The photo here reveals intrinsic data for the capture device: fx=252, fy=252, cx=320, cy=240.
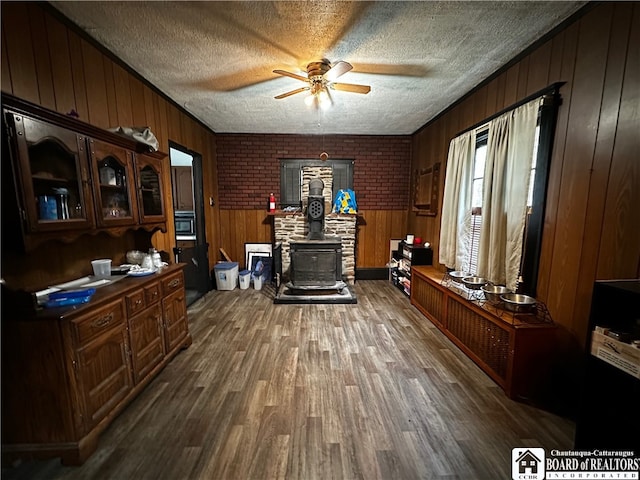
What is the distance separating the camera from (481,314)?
6.74 feet

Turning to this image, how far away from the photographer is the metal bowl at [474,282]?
91.6 inches

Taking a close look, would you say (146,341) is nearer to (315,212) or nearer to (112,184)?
(112,184)

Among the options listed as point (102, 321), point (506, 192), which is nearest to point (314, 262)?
point (506, 192)

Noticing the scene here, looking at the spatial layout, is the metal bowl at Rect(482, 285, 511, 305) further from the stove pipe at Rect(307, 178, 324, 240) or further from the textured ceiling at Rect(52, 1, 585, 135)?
the stove pipe at Rect(307, 178, 324, 240)

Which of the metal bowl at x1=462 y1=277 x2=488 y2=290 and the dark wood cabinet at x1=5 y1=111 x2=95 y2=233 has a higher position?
the dark wood cabinet at x1=5 y1=111 x2=95 y2=233

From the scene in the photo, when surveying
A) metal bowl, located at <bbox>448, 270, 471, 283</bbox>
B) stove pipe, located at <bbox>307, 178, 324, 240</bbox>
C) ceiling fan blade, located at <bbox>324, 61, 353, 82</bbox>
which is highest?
ceiling fan blade, located at <bbox>324, 61, 353, 82</bbox>

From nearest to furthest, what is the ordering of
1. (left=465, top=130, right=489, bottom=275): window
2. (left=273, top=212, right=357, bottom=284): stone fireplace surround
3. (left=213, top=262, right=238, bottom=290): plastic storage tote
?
(left=465, top=130, right=489, bottom=275): window
(left=213, top=262, right=238, bottom=290): plastic storage tote
(left=273, top=212, right=357, bottom=284): stone fireplace surround

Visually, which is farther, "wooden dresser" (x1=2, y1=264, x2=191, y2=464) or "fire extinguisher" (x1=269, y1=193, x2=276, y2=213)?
"fire extinguisher" (x1=269, y1=193, x2=276, y2=213)

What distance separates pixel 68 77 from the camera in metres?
1.69

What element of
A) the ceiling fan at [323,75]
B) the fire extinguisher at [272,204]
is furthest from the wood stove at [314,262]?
the ceiling fan at [323,75]

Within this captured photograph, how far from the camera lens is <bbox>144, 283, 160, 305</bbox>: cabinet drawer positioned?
183cm

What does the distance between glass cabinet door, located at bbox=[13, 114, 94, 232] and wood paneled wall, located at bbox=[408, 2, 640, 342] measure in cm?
307

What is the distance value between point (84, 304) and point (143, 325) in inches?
20.4

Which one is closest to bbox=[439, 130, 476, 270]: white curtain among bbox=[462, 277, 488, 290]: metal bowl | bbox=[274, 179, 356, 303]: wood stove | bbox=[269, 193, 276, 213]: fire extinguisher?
bbox=[462, 277, 488, 290]: metal bowl
